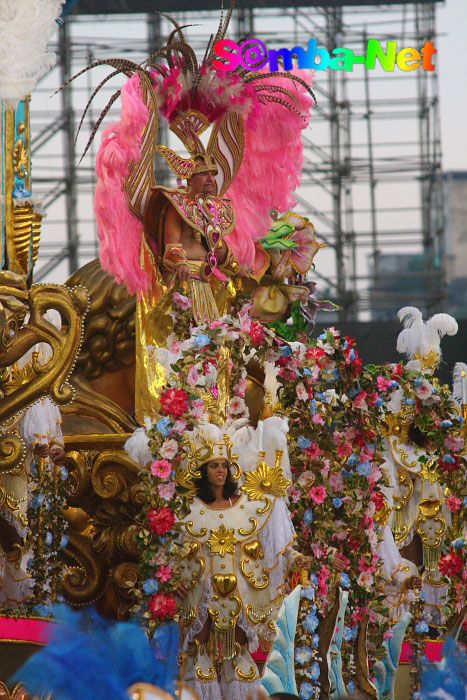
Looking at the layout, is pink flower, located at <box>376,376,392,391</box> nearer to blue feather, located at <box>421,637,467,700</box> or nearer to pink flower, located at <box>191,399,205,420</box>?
pink flower, located at <box>191,399,205,420</box>

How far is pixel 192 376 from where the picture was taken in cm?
568

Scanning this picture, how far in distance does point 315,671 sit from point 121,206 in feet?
10.4

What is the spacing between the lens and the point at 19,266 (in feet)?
14.0

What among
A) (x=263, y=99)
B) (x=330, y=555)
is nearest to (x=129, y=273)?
(x=263, y=99)

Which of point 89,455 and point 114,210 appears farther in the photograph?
point 114,210

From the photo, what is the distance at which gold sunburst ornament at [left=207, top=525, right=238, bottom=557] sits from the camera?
5637 millimetres

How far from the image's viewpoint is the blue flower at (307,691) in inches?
201

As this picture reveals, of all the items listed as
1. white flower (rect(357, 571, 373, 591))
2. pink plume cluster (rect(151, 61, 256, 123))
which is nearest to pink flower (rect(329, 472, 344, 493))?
white flower (rect(357, 571, 373, 591))

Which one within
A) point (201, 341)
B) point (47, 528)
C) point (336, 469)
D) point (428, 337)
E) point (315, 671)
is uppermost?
point (428, 337)

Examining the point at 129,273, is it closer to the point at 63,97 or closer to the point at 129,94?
the point at 129,94

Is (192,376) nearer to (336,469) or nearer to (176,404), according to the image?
(176,404)

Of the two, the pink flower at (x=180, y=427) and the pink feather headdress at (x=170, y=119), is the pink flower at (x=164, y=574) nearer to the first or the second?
the pink flower at (x=180, y=427)

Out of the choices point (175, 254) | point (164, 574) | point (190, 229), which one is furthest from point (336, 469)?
point (190, 229)

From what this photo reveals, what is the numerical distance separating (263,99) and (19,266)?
379cm
